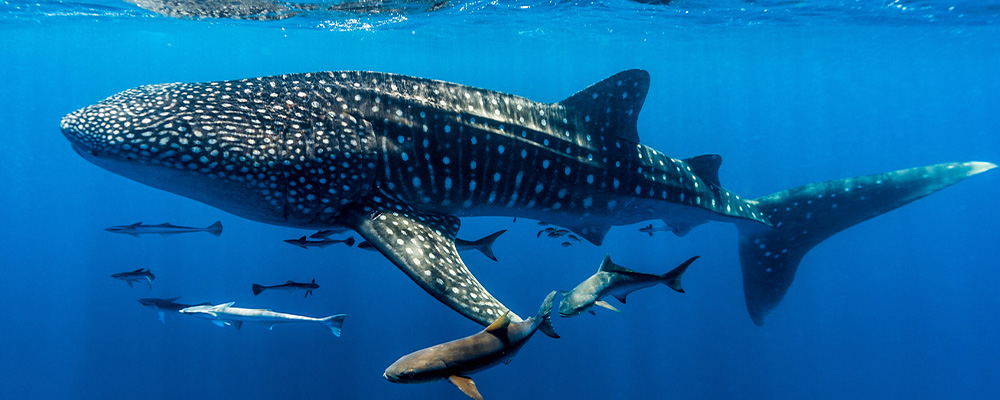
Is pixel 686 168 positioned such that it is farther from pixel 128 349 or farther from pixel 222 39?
pixel 222 39

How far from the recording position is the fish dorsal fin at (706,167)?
6215 mm

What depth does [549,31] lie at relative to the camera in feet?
91.0

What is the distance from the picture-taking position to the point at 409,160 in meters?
4.41

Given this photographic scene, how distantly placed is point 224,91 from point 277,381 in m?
21.7

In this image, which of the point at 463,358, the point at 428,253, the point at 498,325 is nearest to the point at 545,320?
the point at 498,325

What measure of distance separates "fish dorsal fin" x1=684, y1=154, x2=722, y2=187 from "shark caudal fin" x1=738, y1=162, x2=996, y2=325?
0.92 m

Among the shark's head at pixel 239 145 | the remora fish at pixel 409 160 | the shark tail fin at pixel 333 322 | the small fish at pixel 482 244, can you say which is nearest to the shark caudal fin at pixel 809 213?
the remora fish at pixel 409 160

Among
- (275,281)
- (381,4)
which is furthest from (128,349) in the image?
(381,4)

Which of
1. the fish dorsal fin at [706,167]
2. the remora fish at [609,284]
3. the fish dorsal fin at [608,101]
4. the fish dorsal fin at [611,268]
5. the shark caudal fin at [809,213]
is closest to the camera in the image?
the remora fish at [609,284]

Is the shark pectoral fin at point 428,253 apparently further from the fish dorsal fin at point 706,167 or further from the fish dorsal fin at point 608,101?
the fish dorsal fin at point 706,167

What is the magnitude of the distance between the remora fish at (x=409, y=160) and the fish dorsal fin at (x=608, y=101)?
1 centimetres

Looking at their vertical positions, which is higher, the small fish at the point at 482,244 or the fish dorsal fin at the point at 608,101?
the fish dorsal fin at the point at 608,101

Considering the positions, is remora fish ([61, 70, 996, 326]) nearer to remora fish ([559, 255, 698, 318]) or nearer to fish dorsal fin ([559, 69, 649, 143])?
fish dorsal fin ([559, 69, 649, 143])

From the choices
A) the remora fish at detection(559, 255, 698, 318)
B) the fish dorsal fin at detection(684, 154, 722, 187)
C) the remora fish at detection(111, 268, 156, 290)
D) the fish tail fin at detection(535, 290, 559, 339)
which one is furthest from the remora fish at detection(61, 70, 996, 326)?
the remora fish at detection(111, 268, 156, 290)
